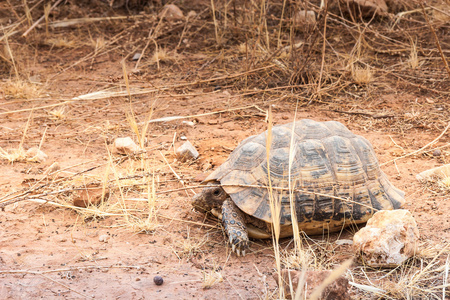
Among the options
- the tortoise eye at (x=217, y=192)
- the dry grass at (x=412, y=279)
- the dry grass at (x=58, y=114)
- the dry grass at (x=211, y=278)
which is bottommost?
the dry grass at (x=58, y=114)

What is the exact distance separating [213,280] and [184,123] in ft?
9.61

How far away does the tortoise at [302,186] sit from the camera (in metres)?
3.17

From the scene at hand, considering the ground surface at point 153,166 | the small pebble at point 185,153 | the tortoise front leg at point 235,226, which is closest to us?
the ground surface at point 153,166

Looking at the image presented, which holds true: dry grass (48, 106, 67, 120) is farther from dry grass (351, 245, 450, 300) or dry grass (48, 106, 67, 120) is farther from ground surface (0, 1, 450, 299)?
dry grass (351, 245, 450, 300)

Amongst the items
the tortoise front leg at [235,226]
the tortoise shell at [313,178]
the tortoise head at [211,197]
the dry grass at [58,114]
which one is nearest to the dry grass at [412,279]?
the tortoise shell at [313,178]

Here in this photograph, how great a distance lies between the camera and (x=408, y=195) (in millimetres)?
3787

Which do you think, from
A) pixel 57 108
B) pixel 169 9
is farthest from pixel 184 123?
pixel 169 9

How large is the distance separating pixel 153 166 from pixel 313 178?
165 cm

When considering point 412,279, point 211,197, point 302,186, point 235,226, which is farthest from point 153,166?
point 412,279

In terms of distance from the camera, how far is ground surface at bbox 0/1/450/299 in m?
2.80

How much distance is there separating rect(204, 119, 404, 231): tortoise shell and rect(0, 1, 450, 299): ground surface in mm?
223

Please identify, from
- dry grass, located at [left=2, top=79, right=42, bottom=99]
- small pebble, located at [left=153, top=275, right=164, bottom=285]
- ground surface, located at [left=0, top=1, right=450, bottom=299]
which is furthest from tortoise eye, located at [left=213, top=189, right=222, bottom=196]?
dry grass, located at [left=2, top=79, right=42, bottom=99]

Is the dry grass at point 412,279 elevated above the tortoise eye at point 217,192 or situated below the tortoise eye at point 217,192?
above

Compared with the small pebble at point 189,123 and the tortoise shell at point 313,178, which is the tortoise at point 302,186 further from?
the small pebble at point 189,123
